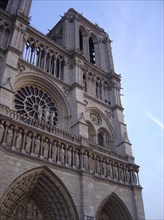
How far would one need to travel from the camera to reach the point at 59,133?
44.4 feet

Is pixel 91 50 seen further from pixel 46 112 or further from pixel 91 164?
pixel 91 164

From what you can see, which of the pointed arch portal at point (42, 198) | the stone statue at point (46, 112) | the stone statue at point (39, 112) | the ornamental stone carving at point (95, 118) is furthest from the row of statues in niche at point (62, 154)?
the ornamental stone carving at point (95, 118)

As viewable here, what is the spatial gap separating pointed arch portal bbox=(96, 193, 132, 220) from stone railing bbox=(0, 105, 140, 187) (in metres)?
1.12

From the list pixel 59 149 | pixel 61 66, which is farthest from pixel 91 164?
pixel 61 66

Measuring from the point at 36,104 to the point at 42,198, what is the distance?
554cm

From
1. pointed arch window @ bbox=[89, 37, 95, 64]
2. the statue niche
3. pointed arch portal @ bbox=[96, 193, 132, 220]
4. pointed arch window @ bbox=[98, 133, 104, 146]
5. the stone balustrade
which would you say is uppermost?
pointed arch window @ bbox=[89, 37, 95, 64]

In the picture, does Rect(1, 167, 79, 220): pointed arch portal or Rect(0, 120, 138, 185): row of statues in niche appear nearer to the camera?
Rect(1, 167, 79, 220): pointed arch portal

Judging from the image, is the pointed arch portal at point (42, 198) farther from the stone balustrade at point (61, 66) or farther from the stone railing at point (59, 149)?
the stone balustrade at point (61, 66)

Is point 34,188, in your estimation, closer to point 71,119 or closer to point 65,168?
point 65,168

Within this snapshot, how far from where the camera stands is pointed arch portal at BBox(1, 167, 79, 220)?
1105 cm

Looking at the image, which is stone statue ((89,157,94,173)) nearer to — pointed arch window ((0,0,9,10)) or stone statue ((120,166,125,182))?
stone statue ((120,166,125,182))

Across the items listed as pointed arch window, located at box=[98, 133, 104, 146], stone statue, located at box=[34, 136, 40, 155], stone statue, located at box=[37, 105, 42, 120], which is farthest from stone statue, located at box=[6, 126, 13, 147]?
pointed arch window, located at box=[98, 133, 104, 146]

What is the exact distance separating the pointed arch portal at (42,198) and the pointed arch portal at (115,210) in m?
3.04

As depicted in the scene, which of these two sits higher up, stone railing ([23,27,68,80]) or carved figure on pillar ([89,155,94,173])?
stone railing ([23,27,68,80])
